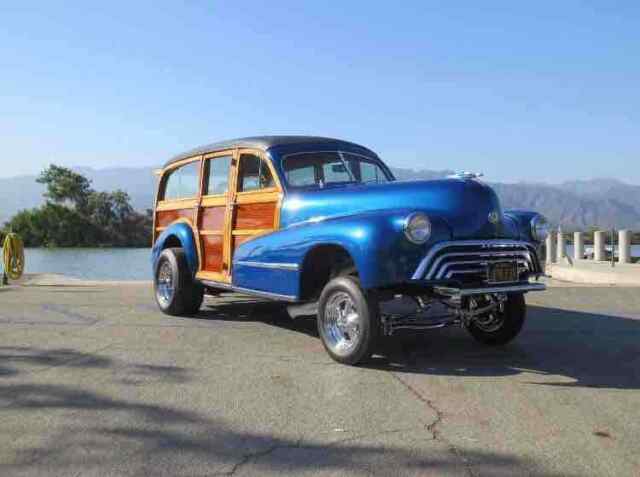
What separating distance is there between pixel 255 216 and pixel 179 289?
1643 millimetres

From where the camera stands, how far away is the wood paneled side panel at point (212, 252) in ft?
23.8

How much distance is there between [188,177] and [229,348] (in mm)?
3070

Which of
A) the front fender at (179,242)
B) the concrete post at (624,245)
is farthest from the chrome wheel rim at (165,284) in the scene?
the concrete post at (624,245)

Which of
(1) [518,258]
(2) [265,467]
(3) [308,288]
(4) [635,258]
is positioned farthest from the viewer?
(4) [635,258]

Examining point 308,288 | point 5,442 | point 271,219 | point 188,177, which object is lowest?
point 5,442

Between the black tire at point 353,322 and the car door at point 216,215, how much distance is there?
1.92m

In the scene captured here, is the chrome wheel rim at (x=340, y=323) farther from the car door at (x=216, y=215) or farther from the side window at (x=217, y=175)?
A: the side window at (x=217, y=175)

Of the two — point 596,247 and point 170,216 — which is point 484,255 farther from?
point 596,247

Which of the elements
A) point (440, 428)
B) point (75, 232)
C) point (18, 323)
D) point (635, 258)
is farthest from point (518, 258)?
point (75, 232)

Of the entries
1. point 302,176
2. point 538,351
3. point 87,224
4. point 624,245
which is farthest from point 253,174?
point 87,224

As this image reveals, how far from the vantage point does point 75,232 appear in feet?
102

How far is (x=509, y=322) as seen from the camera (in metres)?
5.95

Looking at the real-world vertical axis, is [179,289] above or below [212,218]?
below

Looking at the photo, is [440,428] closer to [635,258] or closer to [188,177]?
[188,177]
